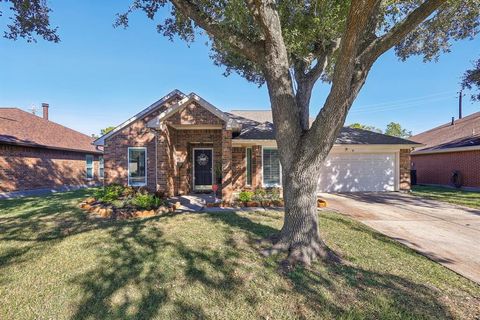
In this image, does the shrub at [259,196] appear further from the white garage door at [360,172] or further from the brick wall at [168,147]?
the white garage door at [360,172]

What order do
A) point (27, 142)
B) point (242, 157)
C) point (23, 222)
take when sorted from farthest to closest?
point (27, 142) → point (242, 157) → point (23, 222)

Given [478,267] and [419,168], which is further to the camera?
[419,168]

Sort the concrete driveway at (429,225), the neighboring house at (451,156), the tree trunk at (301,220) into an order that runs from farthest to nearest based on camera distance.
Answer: the neighboring house at (451,156), the concrete driveway at (429,225), the tree trunk at (301,220)

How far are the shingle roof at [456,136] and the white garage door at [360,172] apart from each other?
6.48 meters

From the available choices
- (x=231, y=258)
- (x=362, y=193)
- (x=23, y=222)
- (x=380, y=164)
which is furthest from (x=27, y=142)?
(x=380, y=164)

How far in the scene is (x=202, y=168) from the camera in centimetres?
1285

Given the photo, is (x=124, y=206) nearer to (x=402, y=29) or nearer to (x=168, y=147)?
(x=168, y=147)

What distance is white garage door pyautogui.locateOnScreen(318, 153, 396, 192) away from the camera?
13.6m

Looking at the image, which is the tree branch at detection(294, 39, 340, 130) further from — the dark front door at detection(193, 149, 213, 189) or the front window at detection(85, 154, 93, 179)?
the front window at detection(85, 154, 93, 179)

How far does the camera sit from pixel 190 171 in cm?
1272

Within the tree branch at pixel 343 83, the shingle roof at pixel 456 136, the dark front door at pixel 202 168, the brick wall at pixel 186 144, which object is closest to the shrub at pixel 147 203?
the brick wall at pixel 186 144

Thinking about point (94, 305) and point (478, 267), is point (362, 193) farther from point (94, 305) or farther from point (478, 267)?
point (94, 305)

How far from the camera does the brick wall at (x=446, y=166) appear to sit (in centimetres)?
1526

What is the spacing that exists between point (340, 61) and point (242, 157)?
29.9ft
